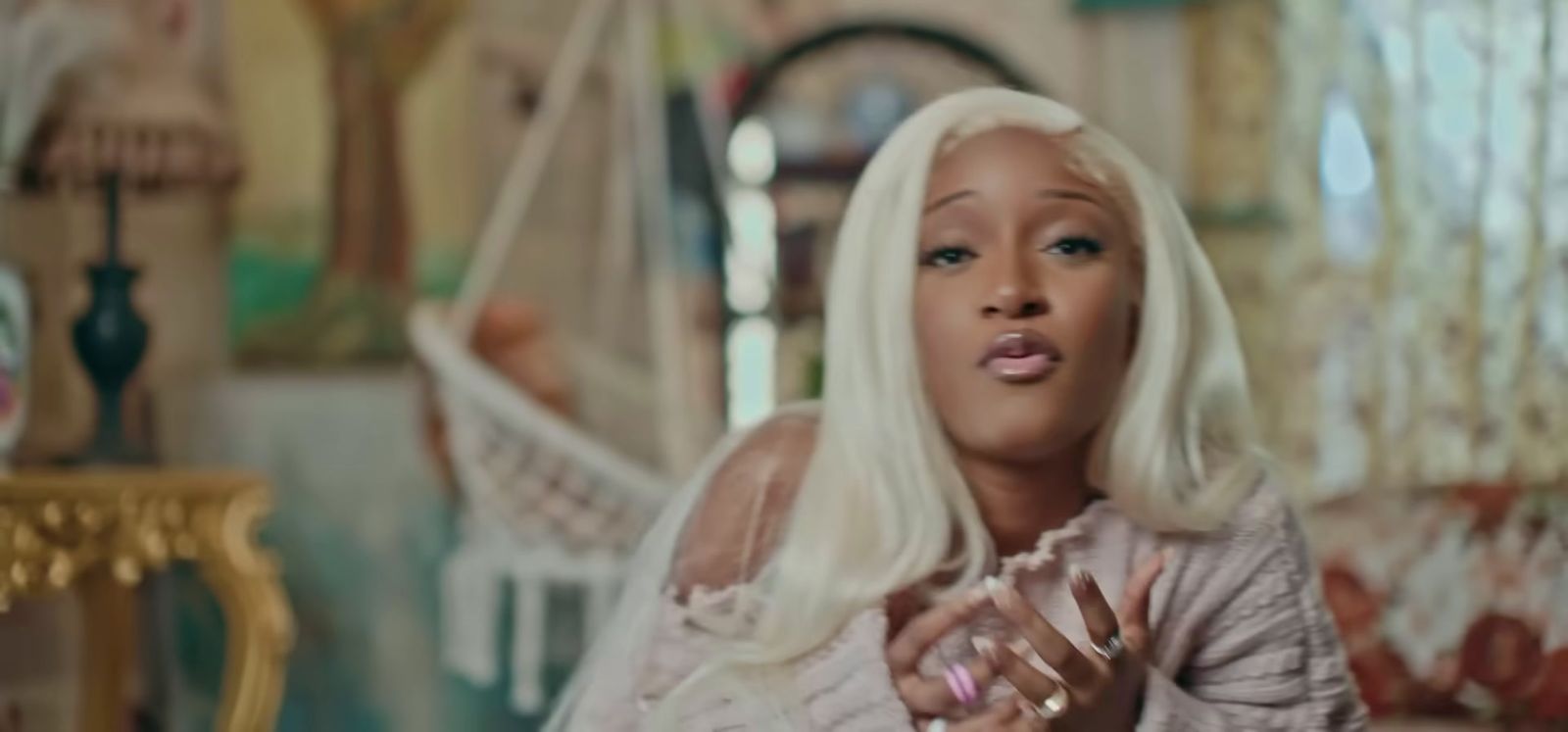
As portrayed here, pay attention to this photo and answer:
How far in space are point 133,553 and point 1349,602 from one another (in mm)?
1251

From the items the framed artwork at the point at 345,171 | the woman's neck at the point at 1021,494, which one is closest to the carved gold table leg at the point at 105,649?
the framed artwork at the point at 345,171

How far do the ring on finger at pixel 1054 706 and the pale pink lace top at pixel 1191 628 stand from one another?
0.30 feet

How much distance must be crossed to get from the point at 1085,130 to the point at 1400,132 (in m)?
1.35

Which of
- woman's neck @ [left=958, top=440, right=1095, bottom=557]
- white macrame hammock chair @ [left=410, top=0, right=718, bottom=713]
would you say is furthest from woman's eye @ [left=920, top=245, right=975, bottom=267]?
white macrame hammock chair @ [left=410, top=0, right=718, bottom=713]

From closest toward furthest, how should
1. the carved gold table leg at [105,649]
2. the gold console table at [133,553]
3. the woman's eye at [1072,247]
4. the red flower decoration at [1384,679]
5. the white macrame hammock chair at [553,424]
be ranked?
the woman's eye at [1072,247] → the gold console table at [133,553] → the red flower decoration at [1384,679] → the carved gold table leg at [105,649] → the white macrame hammock chair at [553,424]

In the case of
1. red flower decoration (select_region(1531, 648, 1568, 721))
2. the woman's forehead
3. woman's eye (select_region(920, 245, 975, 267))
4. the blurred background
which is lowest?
red flower decoration (select_region(1531, 648, 1568, 721))

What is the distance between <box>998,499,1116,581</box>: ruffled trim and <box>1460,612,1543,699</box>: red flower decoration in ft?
3.03

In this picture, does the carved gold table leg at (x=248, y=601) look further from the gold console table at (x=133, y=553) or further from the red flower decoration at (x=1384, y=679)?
the red flower decoration at (x=1384, y=679)

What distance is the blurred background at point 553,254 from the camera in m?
2.14

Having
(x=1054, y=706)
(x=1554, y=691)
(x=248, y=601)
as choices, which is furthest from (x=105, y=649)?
(x=1554, y=691)

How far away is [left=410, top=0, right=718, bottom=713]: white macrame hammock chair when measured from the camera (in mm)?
2137

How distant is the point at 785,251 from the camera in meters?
2.37

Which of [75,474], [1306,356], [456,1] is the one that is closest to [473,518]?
[75,474]

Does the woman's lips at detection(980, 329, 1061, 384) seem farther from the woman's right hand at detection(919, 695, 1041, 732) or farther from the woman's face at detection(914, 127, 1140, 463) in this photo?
the woman's right hand at detection(919, 695, 1041, 732)
